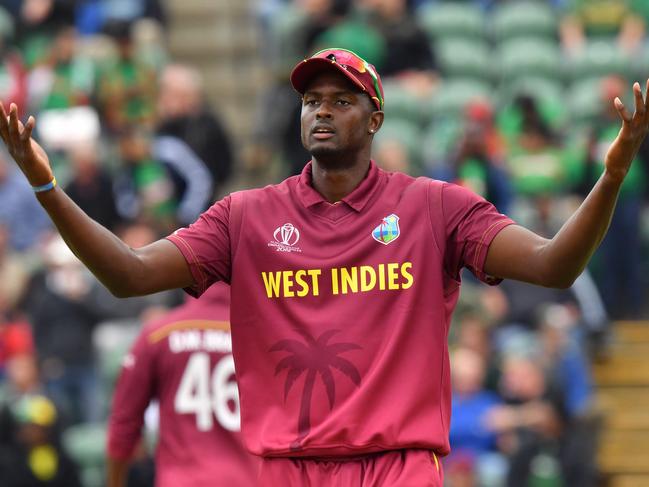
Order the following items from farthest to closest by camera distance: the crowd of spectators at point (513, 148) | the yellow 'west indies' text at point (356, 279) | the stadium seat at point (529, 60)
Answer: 1. the stadium seat at point (529, 60)
2. the crowd of spectators at point (513, 148)
3. the yellow 'west indies' text at point (356, 279)

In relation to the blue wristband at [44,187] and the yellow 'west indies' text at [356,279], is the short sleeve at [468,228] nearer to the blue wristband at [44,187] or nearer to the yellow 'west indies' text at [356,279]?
the yellow 'west indies' text at [356,279]

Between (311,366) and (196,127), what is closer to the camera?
(311,366)

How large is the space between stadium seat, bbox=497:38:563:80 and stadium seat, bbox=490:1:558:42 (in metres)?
0.23

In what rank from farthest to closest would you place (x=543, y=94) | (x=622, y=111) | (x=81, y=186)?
(x=543, y=94) → (x=81, y=186) → (x=622, y=111)

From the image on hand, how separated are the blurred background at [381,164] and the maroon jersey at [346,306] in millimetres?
5336

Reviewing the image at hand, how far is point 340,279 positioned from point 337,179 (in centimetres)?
38

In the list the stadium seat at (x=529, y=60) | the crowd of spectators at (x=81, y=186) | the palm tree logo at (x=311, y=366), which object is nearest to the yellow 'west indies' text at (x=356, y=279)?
the palm tree logo at (x=311, y=366)

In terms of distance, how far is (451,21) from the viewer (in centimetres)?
1543

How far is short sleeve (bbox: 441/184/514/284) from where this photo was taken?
5.00 meters

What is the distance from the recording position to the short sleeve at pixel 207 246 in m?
5.12

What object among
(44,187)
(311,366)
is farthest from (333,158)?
(44,187)

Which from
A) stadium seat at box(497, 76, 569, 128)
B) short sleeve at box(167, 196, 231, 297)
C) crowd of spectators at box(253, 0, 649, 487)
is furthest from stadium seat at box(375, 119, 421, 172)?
short sleeve at box(167, 196, 231, 297)

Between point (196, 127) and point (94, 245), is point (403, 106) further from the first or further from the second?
point (94, 245)

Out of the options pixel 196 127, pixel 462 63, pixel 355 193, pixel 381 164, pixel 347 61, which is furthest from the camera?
pixel 462 63
